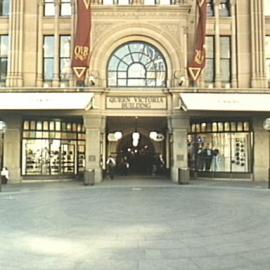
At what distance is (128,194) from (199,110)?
7.56 metres

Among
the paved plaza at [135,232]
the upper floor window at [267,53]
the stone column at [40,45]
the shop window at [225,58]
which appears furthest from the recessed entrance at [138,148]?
the paved plaza at [135,232]

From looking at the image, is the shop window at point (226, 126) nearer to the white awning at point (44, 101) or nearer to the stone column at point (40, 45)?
the white awning at point (44, 101)

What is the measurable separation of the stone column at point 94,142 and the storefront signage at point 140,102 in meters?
1.27

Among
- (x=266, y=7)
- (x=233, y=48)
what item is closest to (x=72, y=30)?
(x=233, y=48)

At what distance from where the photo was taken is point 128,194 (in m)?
19.3

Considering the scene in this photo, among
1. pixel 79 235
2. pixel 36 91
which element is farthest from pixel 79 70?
pixel 79 235

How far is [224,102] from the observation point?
950 inches

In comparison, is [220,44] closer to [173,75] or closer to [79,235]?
[173,75]

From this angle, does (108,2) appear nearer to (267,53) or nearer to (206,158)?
(267,53)

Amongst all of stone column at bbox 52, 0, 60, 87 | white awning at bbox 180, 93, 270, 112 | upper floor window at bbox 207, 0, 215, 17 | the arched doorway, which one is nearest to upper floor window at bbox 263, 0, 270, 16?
upper floor window at bbox 207, 0, 215, 17

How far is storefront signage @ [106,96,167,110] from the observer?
25641 millimetres

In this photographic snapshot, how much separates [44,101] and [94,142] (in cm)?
393

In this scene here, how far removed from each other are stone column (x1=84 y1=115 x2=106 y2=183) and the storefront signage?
1.27m

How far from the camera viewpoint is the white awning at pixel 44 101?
938 inches
